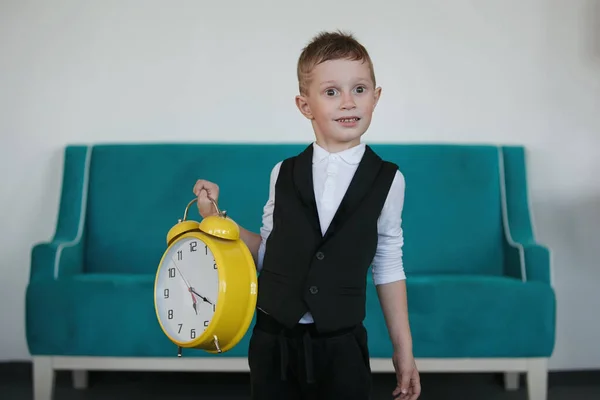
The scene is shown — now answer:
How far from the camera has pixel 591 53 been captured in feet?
10.5

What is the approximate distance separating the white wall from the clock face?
1.97 metres

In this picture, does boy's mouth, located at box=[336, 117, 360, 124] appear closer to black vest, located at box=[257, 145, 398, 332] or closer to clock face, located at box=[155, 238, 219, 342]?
black vest, located at box=[257, 145, 398, 332]

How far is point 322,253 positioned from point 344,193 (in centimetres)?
13

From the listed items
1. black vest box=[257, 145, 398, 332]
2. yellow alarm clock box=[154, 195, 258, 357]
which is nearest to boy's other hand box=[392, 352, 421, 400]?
black vest box=[257, 145, 398, 332]

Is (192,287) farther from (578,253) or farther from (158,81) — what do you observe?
(578,253)

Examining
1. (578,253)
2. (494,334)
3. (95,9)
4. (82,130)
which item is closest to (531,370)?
(494,334)

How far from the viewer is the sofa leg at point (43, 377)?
8.32ft

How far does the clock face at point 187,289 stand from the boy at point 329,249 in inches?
3.5

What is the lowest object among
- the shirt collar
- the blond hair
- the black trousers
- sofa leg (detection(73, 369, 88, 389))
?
sofa leg (detection(73, 369, 88, 389))

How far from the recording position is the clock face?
1221 millimetres

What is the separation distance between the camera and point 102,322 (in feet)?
8.23

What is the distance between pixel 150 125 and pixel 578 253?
1964 mm

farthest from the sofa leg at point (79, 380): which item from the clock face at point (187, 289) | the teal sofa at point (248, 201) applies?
the clock face at point (187, 289)

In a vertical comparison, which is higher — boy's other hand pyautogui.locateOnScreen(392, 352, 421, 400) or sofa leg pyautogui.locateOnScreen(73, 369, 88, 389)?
boy's other hand pyautogui.locateOnScreen(392, 352, 421, 400)
